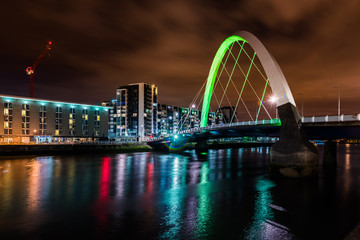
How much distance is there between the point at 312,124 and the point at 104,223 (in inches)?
942

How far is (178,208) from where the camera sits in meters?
18.6

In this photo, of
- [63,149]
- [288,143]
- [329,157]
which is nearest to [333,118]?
[288,143]

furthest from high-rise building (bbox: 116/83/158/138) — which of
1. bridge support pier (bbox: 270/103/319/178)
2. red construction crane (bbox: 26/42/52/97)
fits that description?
bridge support pier (bbox: 270/103/319/178)

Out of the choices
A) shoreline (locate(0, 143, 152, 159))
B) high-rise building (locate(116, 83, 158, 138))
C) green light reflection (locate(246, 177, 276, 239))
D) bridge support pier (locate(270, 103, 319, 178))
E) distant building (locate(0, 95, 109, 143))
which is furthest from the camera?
high-rise building (locate(116, 83, 158, 138))

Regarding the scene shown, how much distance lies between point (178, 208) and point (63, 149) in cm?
5143

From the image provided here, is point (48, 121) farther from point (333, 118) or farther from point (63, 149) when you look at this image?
point (333, 118)

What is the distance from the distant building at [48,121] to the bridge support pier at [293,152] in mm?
69903

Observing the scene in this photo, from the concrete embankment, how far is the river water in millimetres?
29053

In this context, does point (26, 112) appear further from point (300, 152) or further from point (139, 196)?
point (300, 152)

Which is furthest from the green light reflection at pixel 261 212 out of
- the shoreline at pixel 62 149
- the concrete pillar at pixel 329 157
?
the shoreline at pixel 62 149

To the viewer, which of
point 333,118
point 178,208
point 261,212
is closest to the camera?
point 261,212

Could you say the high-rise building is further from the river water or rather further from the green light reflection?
the green light reflection

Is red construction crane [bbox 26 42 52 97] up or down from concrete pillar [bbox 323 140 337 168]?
up

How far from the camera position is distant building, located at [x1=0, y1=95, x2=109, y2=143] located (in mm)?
75544
